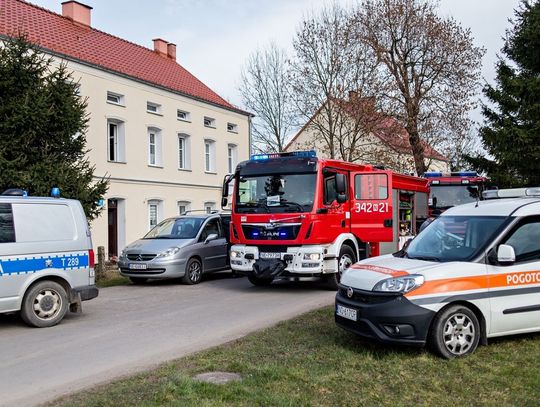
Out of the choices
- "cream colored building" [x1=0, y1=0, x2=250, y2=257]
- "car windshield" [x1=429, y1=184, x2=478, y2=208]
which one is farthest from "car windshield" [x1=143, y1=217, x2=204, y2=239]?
"car windshield" [x1=429, y1=184, x2=478, y2=208]

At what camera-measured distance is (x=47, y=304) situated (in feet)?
30.4

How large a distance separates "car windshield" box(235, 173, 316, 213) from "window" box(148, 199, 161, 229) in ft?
46.7

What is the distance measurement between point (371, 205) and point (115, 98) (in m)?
15.2

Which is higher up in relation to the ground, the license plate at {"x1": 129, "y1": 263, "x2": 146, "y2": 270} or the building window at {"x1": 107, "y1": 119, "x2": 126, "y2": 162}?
the building window at {"x1": 107, "y1": 119, "x2": 126, "y2": 162}

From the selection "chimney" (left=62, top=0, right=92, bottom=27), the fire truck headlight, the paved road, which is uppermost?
"chimney" (left=62, top=0, right=92, bottom=27)

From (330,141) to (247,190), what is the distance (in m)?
16.5

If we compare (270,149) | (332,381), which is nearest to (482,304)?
(332,381)

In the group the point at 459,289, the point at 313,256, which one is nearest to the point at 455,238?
the point at 459,289

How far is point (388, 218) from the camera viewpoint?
45.2 ft

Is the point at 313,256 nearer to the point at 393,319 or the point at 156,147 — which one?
the point at 393,319

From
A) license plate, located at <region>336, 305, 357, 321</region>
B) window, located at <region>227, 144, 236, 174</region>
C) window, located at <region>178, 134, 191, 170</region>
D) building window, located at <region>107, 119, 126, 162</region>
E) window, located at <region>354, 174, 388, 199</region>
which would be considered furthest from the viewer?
window, located at <region>227, 144, 236, 174</region>

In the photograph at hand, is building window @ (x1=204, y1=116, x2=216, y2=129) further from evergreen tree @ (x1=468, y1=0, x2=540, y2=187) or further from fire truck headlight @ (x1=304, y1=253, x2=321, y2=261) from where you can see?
fire truck headlight @ (x1=304, y1=253, x2=321, y2=261)

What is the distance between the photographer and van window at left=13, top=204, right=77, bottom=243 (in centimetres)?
903

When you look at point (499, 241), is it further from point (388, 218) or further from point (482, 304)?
point (388, 218)
